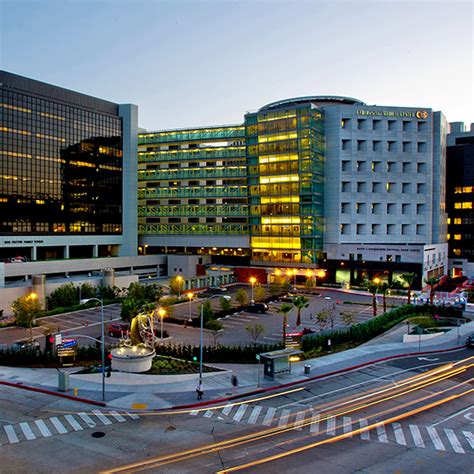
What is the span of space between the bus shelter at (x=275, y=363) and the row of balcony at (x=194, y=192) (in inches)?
2982

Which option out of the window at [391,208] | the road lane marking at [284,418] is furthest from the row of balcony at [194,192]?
the road lane marking at [284,418]

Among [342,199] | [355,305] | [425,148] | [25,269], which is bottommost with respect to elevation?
[355,305]

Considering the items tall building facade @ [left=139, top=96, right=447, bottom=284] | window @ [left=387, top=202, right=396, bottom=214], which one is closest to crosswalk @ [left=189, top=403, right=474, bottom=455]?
tall building facade @ [left=139, top=96, right=447, bottom=284]

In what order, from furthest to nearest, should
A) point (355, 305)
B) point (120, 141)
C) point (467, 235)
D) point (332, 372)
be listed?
point (467, 235)
point (120, 141)
point (355, 305)
point (332, 372)

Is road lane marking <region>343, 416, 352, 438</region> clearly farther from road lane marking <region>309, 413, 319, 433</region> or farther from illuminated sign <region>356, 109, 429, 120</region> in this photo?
illuminated sign <region>356, 109, 429, 120</region>

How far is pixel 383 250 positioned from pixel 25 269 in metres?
Answer: 67.6

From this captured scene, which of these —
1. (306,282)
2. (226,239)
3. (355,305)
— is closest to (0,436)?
(355,305)

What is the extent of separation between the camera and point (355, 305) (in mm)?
70750

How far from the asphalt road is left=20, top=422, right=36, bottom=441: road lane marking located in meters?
0.05

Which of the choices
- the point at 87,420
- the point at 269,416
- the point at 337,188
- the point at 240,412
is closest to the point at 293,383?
the point at 269,416

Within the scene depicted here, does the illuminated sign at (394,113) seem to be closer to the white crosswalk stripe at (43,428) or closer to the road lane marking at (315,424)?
the road lane marking at (315,424)

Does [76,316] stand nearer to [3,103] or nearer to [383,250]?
[3,103]

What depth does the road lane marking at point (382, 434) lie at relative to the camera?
2256 centimetres

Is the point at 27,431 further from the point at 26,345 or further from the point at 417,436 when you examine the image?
the point at 417,436
